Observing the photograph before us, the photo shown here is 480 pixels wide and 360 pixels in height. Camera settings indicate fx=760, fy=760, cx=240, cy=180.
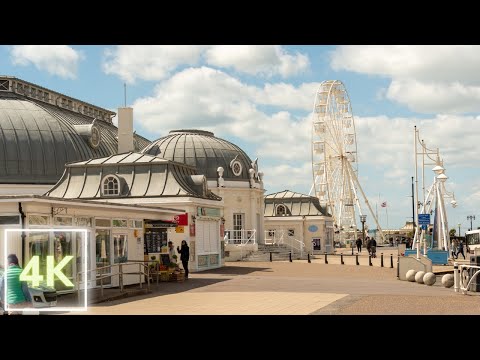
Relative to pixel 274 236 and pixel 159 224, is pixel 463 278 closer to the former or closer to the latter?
pixel 159 224

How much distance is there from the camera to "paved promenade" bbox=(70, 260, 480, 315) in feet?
56.8

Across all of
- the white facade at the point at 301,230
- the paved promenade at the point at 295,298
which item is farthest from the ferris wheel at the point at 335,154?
the paved promenade at the point at 295,298

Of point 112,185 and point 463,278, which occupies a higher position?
point 112,185

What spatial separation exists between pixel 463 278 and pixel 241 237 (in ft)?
91.1

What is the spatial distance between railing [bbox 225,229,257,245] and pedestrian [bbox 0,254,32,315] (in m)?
35.3

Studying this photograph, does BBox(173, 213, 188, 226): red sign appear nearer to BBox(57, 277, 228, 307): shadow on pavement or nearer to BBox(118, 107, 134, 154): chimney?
BBox(57, 277, 228, 307): shadow on pavement

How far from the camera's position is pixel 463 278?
77.5 ft

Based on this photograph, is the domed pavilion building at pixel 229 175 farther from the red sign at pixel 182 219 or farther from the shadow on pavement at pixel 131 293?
the shadow on pavement at pixel 131 293

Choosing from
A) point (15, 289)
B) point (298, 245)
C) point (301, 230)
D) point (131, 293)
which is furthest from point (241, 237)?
point (15, 289)

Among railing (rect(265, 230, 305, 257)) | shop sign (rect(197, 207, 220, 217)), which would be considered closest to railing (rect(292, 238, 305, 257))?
railing (rect(265, 230, 305, 257))

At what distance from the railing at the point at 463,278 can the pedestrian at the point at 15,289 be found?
13379mm

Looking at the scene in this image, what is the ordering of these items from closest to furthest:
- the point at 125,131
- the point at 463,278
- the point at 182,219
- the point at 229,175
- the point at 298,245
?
the point at 463,278
the point at 182,219
the point at 125,131
the point at 229,175
the point at 298,245
